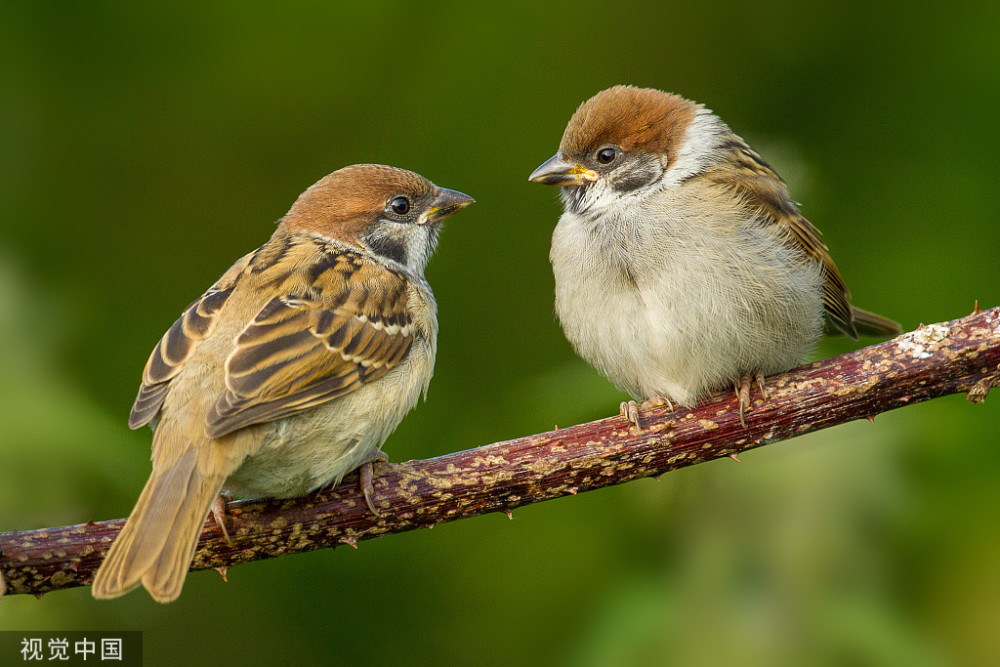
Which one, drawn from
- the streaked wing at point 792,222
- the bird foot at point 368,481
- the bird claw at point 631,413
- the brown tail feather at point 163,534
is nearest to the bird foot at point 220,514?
the brown tail feather at point 163,534

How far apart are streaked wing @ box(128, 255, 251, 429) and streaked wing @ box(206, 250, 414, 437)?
17cm

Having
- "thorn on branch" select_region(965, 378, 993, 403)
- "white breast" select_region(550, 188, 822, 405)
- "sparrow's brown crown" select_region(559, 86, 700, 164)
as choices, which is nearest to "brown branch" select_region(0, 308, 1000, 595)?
"thorn on branch" select_region(965, 378, 993, 403)

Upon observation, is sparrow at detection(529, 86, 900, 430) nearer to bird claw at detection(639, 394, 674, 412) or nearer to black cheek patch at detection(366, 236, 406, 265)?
bird claw at detection(639, 394, 674, 412)

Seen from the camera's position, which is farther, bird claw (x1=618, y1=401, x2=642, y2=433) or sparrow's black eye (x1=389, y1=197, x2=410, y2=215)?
sparrow's black eye (x1=389, y1=197, x2=410, y2=215)

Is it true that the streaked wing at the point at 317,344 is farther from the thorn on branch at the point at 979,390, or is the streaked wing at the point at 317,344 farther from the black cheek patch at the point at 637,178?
the thorn on branch at the point at 979,390

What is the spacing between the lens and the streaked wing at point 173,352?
330 cm

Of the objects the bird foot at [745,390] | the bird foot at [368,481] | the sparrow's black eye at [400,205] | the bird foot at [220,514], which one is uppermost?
the sparrow's black eye at [400,205]

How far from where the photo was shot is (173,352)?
3.42 metres

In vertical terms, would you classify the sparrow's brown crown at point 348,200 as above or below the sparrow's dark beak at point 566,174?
below

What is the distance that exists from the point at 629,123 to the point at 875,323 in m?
1.20

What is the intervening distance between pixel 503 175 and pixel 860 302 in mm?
1621

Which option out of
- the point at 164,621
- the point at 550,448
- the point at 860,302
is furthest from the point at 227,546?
the point at 860,302

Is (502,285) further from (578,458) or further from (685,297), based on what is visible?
(578,458)

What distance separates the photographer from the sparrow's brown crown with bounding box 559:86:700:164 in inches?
166
